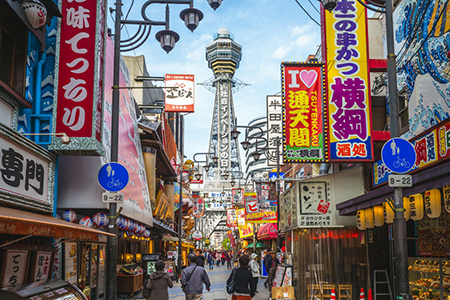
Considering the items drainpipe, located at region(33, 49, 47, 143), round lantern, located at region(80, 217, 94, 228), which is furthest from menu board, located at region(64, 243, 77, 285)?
drainpipe, located at region(33, 49, 47, 143)

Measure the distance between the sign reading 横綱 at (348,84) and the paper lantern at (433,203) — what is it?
13.6 feet

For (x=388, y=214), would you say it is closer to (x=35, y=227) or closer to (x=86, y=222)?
(x=86, y=222)

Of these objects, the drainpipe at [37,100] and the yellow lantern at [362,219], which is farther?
the yellow lantern at [362,219]

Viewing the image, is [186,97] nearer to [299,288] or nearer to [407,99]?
[299,288]

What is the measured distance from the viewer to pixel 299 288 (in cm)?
1634

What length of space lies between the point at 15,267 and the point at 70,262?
332cm

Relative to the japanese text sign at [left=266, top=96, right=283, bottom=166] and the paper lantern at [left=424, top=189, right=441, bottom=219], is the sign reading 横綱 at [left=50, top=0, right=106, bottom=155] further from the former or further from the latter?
the japanese text sign at [left=266, top=96, right=283, bottom=166]

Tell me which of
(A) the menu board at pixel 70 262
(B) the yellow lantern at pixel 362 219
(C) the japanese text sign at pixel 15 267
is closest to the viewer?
(C) the japanese text sign at pixel 15 267

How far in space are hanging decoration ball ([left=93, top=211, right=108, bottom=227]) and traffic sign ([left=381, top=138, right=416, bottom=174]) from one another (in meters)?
7.47

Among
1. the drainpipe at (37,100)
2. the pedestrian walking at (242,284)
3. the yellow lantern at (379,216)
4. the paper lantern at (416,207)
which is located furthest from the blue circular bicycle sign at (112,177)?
the yellow lantern at (379,216)

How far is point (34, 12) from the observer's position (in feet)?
29.4

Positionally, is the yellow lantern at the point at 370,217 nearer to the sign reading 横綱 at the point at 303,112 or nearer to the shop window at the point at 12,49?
the sign reading 横綱 at the point at 303,112

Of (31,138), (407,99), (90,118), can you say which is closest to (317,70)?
(407,99)

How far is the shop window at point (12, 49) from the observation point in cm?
873
